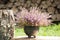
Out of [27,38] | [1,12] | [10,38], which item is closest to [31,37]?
[27,38]

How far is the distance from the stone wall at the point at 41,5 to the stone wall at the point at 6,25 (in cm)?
369

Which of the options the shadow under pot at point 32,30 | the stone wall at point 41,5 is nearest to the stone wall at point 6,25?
the shadow under pot at point 32,30

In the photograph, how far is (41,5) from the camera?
935cm

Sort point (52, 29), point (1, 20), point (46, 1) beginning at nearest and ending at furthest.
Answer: point (1, 20) < point (52, 29) < point (46, 1)

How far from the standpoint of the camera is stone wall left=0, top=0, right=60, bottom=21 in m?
9.33

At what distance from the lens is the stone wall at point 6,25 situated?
18.0 feet

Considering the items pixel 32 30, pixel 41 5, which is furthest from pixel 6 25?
pixel 41 5

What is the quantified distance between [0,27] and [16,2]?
13.1 ft

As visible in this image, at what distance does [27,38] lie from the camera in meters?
5.77

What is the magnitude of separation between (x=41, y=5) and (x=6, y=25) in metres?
3.97

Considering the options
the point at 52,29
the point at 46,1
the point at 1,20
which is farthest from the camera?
the point at 46,1

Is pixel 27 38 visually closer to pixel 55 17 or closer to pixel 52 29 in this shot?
pixel 52 29

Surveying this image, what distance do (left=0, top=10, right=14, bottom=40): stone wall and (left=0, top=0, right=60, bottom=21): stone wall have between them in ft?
12.1

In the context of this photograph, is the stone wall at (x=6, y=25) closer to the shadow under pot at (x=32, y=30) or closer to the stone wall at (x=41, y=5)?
the shadow under pot at (x=32, y=30)
